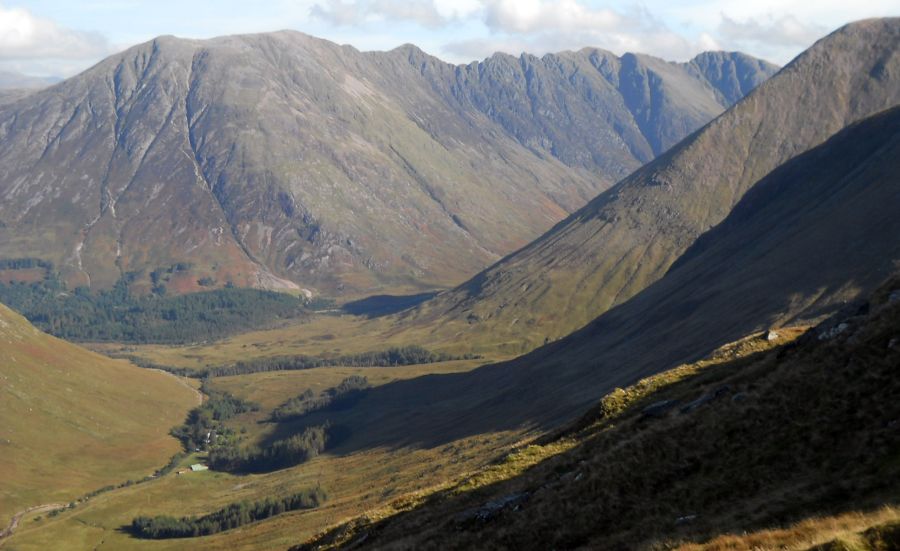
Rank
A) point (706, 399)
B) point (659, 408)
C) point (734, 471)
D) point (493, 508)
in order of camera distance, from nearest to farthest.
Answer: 1. point (734, 471)
2. point (493, 508)
3. point (706, 399)
4. point (659, 408)

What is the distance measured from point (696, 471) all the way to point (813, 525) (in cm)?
1337

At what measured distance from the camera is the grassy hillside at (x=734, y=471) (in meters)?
31.8

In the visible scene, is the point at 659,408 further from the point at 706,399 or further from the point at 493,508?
the point at 493,508

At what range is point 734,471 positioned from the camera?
39.1 m

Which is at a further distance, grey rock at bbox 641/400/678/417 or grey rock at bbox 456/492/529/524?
grey rock at bbox 641/400/678/417

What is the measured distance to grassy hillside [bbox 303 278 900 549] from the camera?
1252 inches

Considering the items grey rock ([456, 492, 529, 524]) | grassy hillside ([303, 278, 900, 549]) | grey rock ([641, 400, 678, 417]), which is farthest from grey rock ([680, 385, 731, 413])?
grey rock ([456, 492, 529, 524])

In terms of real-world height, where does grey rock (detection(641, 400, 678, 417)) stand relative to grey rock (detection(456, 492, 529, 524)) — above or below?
above

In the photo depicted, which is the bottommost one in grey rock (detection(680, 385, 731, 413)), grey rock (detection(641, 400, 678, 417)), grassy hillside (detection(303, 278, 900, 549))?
grassy hillside (detection(303, 278, 900, 549))

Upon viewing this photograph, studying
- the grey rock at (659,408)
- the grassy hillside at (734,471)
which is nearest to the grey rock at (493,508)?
the grassy hillside at (734,471)

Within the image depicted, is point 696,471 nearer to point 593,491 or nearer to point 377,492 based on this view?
point 593,491

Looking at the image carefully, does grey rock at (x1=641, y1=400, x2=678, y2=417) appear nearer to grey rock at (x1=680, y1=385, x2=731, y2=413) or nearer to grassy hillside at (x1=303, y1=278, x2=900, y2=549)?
grassy hillside at (x1=303, y1=278, x2=900, y2=549)

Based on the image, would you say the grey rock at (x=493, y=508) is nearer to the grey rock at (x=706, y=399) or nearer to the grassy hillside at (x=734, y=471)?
the grassy hillside at (x=734, y=471)

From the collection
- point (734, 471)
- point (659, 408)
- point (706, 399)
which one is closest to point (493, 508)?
point (659, 408)
